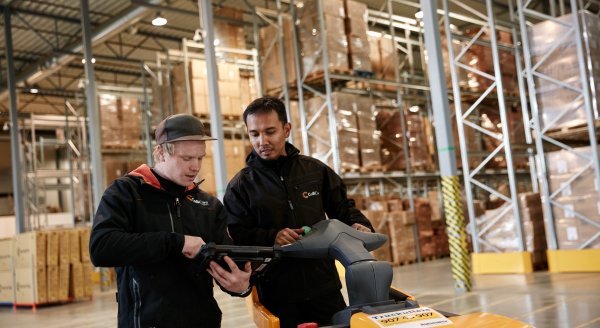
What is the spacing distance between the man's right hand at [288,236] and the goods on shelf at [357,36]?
34.7 ft

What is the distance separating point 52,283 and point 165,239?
11.7m

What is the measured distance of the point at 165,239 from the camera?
7.33ft

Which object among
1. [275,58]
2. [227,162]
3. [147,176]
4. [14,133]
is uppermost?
Result: [275,58]

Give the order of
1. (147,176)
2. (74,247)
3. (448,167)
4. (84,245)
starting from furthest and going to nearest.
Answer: (84,245)
(74,247)
(448,167)
(147,176)

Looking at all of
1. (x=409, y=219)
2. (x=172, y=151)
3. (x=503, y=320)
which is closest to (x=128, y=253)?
(x=172, y=151)

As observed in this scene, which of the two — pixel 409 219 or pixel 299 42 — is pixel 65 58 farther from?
pixel 409 219

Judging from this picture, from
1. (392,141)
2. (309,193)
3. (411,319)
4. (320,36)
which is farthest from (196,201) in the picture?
(392,141)

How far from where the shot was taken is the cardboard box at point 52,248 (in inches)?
505

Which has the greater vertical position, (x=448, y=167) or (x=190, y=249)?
(x=448, y=167)

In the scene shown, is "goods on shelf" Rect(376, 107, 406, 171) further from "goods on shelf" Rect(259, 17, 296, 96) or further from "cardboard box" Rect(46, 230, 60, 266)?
"cardboard box" Rect(46, 230, 60, 266)

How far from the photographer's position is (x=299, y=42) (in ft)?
42.3

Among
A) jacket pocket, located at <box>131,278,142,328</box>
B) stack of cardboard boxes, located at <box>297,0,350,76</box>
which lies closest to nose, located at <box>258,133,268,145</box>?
jacket pocket, located at <box>131,278,142,328</box>

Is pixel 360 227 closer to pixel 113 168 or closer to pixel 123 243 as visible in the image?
pixel 123 243

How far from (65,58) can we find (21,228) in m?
5.04
